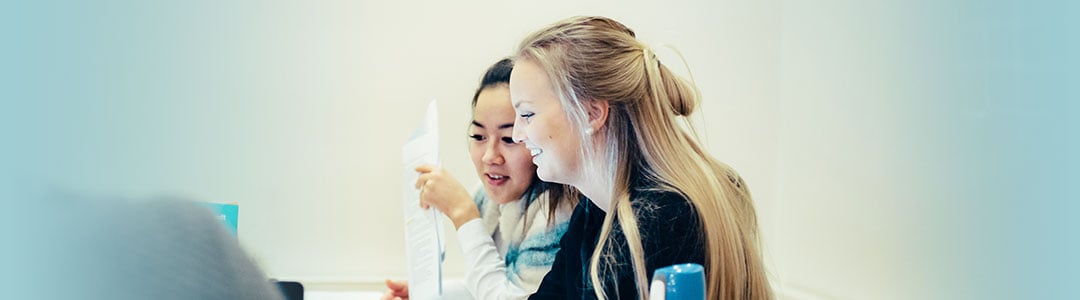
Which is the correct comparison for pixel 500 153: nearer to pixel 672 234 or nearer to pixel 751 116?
pixel 672 234

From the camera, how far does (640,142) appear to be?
3.33 feet

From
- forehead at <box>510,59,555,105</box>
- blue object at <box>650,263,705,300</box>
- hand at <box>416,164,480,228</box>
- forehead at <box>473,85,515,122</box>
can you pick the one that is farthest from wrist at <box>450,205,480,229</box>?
blue object at <box>650,263,705,300</box>

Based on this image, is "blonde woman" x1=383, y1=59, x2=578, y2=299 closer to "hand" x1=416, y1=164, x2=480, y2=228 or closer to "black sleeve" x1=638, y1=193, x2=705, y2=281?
"hand" x1=416, y1=164, x2=480, y2=228

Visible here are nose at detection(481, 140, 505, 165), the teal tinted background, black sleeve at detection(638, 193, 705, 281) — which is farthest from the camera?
nose at detection(481, 140, 505, 165)

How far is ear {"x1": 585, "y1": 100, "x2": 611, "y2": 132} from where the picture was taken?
1030mm

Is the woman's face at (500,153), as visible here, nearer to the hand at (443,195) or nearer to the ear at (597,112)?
the hand at (443,195)

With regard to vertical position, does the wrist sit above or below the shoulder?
below

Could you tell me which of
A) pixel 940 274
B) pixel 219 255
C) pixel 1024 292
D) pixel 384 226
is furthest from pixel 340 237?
pixel 219 255

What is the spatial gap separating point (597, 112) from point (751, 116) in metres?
1.03

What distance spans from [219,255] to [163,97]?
0.14ft

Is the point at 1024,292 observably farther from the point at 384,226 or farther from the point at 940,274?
the point at 384,226

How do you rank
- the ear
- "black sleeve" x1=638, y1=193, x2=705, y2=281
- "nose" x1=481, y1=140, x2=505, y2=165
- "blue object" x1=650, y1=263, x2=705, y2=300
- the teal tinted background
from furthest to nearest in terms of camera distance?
1. "nose" x1=481, y1=140, x2=505, y2=165
2. the ear
3. "black sleeve" x1=638, y1=193, x2=705, y2=281
4. "blue object" x1=650, y1=263, x2=705, y2=300
5. the teal tinted background

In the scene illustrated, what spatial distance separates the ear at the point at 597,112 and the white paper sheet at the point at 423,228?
27cm

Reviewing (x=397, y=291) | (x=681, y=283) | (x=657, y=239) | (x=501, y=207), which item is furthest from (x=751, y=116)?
(x=681, y=283)
